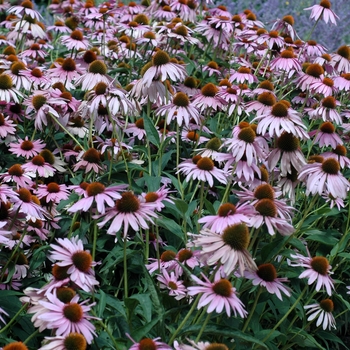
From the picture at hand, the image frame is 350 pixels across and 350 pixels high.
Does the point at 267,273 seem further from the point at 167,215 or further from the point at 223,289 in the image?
the point at 167,215

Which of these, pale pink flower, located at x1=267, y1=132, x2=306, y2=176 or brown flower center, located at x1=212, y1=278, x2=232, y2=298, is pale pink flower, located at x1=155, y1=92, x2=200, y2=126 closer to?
pale pink flower, located at x1=267, y1=132, x2=306, y2=176

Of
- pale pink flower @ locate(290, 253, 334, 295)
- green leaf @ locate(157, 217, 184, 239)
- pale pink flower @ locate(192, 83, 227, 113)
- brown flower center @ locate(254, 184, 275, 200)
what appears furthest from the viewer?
pale pink flower @ locate(192, 83, 227, 113)

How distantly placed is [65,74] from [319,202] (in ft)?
4.50

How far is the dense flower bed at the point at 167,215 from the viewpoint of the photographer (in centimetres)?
173

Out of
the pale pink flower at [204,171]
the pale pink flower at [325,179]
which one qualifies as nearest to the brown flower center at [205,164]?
the pale pink flower at [204,171]

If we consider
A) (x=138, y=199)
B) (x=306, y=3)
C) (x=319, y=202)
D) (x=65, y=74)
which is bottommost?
(x=306, y=3)

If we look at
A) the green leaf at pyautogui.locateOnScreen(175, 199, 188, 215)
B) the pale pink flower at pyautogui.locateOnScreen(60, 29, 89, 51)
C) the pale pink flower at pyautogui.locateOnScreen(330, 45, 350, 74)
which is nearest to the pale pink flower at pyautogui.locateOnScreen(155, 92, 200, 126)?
the green leaf at pyautogui.locateOnScreen(175, 199, 188, 215)

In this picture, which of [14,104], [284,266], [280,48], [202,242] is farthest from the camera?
[280,48]

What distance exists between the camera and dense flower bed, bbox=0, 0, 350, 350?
5.67 feet

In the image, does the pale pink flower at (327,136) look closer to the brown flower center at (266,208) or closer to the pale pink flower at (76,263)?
the brown flower center at (266,208)

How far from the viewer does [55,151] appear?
9.75 feet

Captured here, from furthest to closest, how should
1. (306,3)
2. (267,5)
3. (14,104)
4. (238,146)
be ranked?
1. (306,3)
2. (267,5)
3. (14,104)
4. (238,146)

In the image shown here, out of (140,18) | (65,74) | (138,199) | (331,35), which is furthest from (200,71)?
(138,199)

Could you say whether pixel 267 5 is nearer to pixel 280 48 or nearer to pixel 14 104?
pixel 280 48
